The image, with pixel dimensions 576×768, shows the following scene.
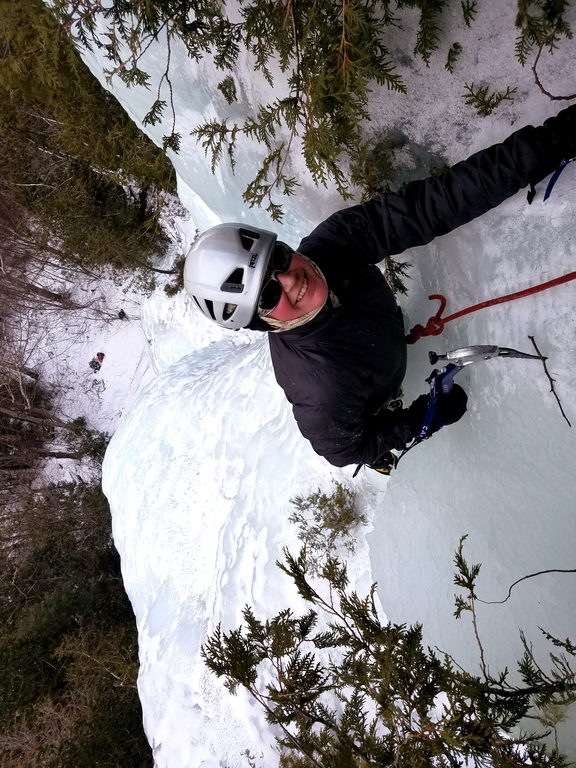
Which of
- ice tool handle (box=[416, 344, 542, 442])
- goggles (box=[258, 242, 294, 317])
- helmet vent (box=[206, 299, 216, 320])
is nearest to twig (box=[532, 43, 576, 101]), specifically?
ice tool handle (box=[416, 344, 542, 442])

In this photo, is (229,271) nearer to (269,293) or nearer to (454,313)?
(269,293)

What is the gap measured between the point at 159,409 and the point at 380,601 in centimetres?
345

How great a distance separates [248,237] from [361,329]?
2.51 ft

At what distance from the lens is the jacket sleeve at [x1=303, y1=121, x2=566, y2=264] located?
1946 millimetres

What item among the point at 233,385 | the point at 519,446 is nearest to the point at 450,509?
the point at 519,446

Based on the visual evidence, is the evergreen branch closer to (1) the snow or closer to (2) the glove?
(1) the snow

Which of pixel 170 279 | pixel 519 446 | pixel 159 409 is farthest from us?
pixel 170 279

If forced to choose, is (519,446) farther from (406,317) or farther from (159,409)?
(159,409)

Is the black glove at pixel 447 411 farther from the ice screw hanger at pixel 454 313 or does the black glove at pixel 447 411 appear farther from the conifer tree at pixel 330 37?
the conifer tree at pixel 330 37

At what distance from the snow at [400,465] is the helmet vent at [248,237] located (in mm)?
902

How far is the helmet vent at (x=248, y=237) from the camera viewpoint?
234 cm

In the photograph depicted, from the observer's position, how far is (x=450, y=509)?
271 cm

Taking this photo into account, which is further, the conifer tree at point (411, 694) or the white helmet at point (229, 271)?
the white helmet at point (229, 271)

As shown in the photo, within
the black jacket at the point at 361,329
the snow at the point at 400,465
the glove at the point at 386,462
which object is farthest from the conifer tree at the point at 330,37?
the glove at the point at 386,462
